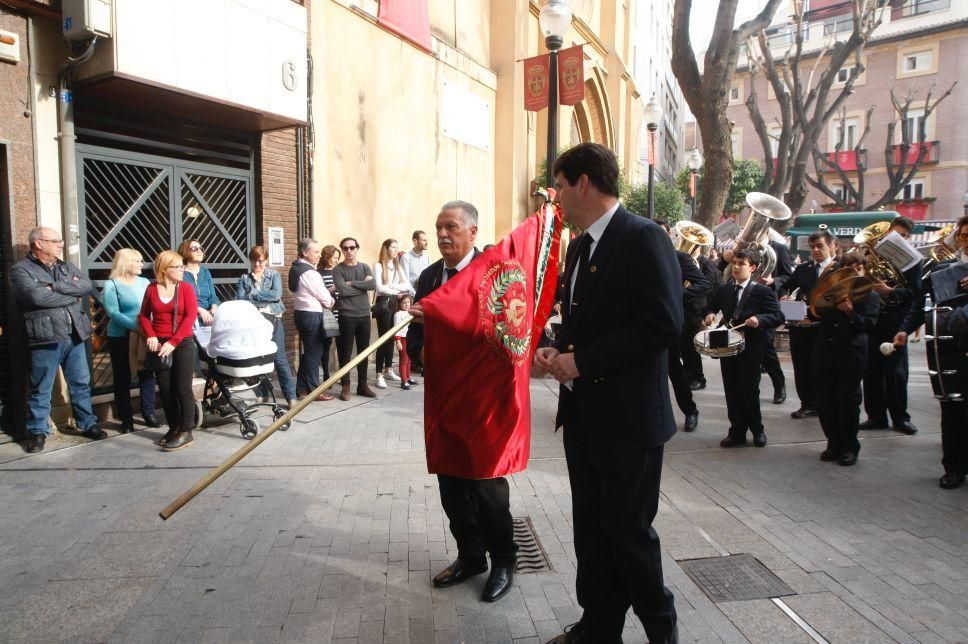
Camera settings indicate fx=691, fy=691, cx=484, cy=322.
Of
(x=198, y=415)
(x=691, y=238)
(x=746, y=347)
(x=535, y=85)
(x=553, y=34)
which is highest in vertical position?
(x=535, y=85)

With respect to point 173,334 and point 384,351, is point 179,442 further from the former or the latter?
point 384,351

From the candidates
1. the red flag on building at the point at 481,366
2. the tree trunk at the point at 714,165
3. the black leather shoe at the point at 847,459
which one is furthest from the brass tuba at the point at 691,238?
the red flag on building at the point at 481,366

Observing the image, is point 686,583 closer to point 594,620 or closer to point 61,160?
point 594,620

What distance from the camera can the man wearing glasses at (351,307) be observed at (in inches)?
337

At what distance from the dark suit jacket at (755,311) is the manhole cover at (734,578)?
9.16 ft

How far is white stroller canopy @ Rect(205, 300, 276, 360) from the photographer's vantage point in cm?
664

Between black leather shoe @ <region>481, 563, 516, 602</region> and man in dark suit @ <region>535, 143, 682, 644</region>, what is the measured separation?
2.18 ft

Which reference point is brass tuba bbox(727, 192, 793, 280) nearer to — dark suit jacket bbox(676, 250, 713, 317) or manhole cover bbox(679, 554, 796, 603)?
dark suit jacket bbox(676, 250, 713, 317)

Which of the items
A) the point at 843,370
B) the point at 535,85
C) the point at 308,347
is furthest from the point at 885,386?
the point at 535,85

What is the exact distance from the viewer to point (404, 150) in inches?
475

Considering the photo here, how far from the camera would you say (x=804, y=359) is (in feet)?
25.8

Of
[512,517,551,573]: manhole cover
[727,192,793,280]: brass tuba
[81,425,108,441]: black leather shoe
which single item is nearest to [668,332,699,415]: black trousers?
[727,192,793,280]: brass tuba

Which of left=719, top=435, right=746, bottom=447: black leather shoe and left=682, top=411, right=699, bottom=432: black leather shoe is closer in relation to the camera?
left=719, top=435, right=746, bottom=447: black leather shoe

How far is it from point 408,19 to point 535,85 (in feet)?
8.48
